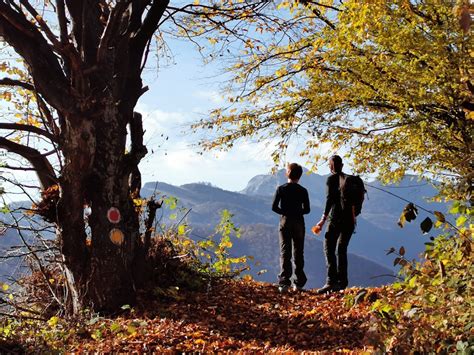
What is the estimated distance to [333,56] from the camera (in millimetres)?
8625

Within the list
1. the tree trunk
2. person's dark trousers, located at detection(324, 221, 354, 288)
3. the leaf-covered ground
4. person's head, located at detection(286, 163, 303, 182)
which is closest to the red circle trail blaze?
the tree trunk

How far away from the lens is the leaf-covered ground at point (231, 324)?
471 centimetres

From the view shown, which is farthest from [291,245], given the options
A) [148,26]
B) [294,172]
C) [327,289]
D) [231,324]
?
[148,26]

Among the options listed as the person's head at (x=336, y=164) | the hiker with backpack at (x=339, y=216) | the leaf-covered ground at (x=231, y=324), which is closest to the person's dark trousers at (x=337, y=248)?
the hiker with backpack at (x=339, y=216)

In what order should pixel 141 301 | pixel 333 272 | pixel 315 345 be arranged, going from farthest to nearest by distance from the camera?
pixel 333 272 < pixel 141 301 < pixel 315 345

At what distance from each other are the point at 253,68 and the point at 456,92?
16.0 feet

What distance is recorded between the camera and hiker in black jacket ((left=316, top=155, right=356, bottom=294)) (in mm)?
7016

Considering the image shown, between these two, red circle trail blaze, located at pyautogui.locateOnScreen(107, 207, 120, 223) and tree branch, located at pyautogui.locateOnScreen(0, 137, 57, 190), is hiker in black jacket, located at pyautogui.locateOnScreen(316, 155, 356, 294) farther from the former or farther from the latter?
tree branch, located at pyautogui.locateOnScreen(0, 137, 57, 190)

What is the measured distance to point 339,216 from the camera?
23.0 feet

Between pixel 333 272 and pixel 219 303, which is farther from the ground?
pixel 333 272

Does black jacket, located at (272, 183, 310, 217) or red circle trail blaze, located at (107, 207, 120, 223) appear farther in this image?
black jacket, located at (272, 183, 310, 217)

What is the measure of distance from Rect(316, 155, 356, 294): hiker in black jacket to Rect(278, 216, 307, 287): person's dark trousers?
0.35 metres

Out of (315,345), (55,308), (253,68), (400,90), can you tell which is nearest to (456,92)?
(400,90)

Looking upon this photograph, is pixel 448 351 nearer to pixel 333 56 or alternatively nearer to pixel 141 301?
pixel 141 301
